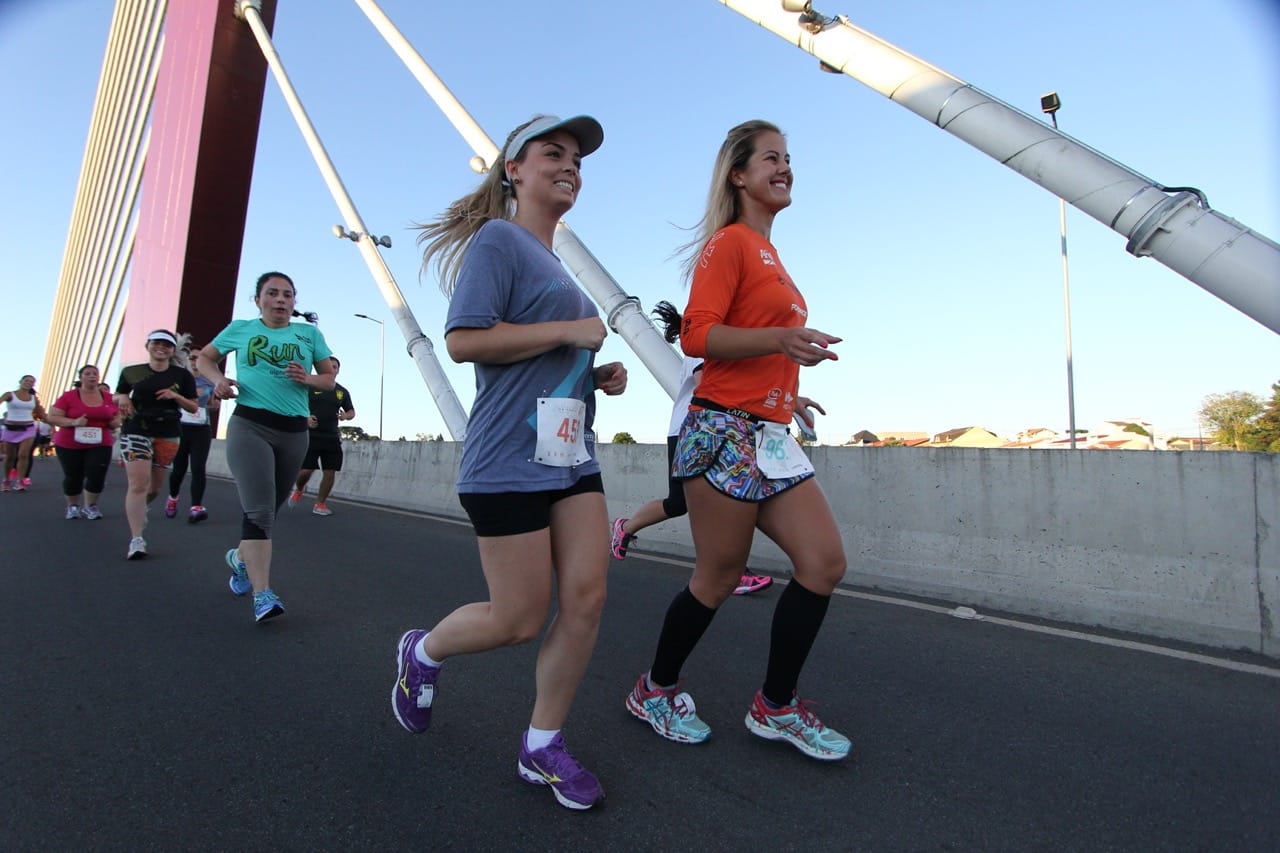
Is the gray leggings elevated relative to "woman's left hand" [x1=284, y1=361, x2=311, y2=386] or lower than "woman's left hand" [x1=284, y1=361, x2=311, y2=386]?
lower

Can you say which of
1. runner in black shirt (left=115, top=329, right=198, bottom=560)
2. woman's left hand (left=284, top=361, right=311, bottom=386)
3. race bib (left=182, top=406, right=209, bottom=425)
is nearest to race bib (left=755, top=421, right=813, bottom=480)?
woman's left hand (left=284, top=361, right=311, bottom=386)

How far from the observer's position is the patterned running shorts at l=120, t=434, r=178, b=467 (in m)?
6.10

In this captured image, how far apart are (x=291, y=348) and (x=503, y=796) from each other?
3.07 metres

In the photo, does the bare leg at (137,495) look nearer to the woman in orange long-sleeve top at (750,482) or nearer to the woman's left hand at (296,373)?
the woman's left hand at (296,373)

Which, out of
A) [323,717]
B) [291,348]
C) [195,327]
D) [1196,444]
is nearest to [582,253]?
[291,348]

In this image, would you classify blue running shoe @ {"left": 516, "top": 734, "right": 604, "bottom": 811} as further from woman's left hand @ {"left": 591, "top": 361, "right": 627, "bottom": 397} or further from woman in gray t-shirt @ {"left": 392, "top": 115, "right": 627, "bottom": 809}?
woman's left hand @ {"left": 591, "top": 361, "right": 627, "bottom": 397}

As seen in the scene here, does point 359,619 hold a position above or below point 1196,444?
below

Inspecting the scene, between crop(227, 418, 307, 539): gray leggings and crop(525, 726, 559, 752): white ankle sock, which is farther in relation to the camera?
crop(227, 418, 307, 539): gray leggings

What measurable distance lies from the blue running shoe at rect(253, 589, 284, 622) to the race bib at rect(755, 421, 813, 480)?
2.85 meters

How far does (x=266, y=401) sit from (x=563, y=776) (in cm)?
293

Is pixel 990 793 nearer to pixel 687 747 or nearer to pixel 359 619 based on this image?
pixel 687 747

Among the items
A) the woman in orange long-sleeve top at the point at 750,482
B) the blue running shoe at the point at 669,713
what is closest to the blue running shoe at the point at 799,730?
the woman in orange long-sleeve top at the point at 750,482

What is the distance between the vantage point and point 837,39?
8828 millimetres

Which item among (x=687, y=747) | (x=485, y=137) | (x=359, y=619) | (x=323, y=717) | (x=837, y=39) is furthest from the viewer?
(x=485, y=137)
